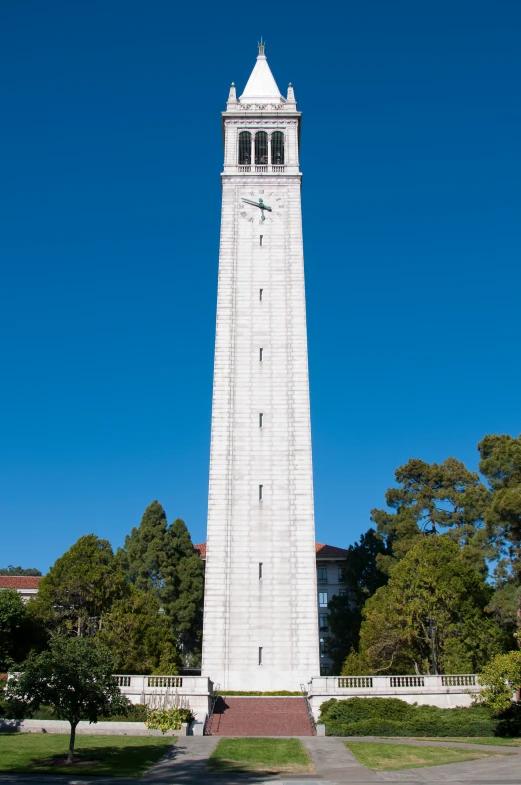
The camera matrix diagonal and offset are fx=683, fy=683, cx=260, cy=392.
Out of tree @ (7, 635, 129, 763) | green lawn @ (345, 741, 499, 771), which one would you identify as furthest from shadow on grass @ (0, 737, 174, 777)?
green lawn @ (345, 741, 499, 771)

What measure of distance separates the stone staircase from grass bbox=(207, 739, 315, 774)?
4.04 meters

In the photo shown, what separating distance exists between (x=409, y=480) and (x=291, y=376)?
696 inches

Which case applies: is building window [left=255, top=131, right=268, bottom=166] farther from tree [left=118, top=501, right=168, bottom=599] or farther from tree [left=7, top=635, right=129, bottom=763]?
tree [left=7, top=635, right=129, bottom=763]

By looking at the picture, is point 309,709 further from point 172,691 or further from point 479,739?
point 479,739

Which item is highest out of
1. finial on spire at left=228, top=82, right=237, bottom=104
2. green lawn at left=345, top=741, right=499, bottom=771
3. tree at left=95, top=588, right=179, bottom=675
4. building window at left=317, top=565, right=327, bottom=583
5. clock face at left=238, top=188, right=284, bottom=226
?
finial on spire at left=228, top=82, right=237, bottom=104

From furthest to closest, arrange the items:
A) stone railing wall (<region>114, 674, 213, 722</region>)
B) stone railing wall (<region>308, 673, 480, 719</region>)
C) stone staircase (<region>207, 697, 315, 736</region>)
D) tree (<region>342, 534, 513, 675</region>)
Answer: tree (<region>342, 534, 513, 675</region>) < stone railing wall (<region>308, 673, 480, 719</region>) < stone railing wall (<region>114, 674, 213, 722</region>) < stone staircase (<region>207, 697, 315, 736</region>)

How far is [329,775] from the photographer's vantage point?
1755 centimetres

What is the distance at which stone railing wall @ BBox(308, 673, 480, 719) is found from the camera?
3125 centimetres

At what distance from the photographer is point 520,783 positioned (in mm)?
15633

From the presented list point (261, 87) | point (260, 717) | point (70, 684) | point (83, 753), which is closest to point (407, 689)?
point (260, 717)

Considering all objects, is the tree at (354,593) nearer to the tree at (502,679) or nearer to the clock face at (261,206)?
the clock face at (261,206)

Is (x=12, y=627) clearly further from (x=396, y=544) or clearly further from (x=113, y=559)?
(x=396, y=544)

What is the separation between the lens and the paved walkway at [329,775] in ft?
53.0

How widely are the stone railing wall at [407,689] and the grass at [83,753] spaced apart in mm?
8966
